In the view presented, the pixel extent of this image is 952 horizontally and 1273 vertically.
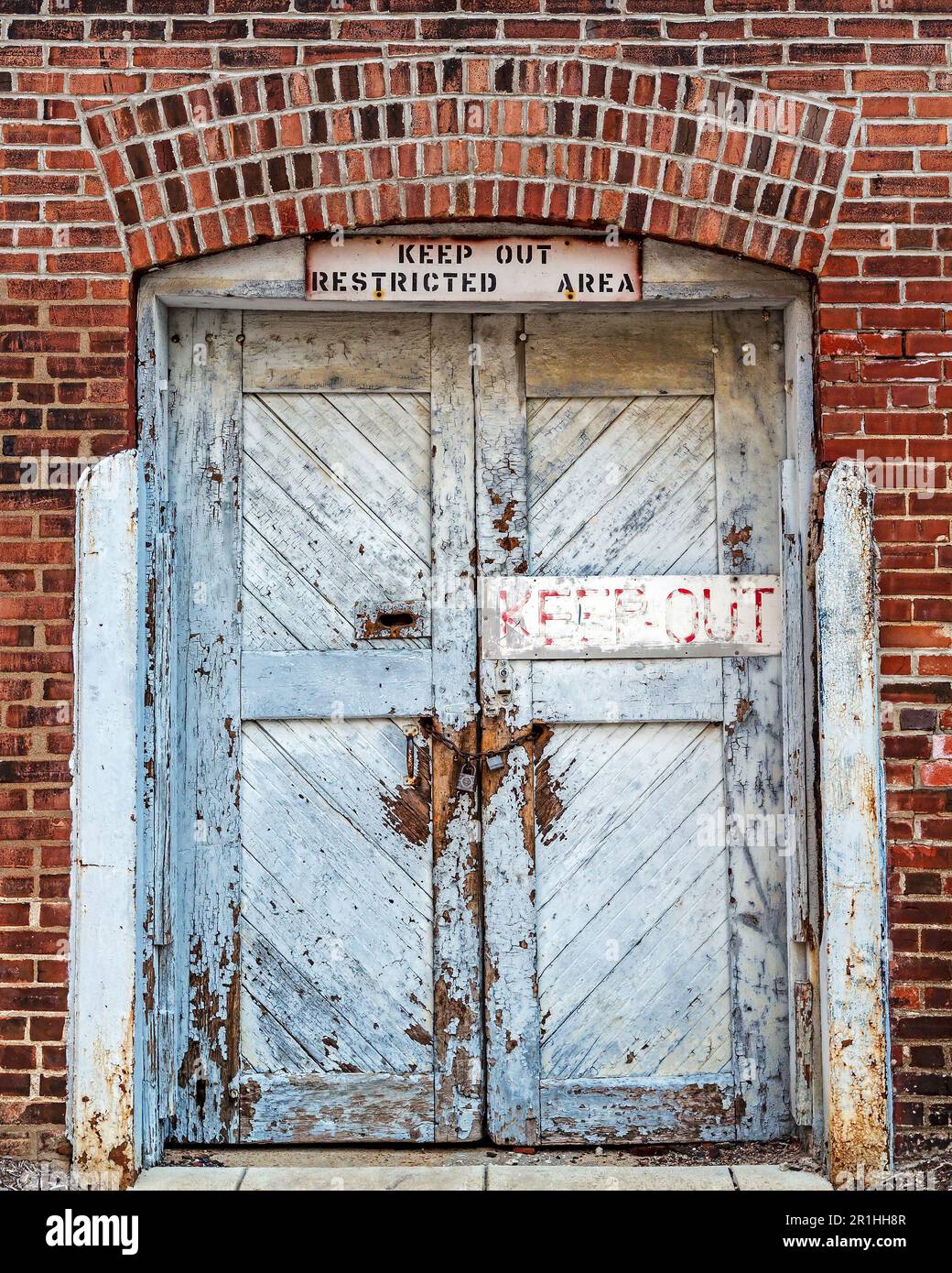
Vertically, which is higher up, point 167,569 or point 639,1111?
point 167,569

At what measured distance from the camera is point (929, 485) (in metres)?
3.48

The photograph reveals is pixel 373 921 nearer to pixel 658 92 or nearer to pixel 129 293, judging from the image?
pixel 129 293

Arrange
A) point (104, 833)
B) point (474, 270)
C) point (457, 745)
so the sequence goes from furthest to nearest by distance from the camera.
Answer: point (457, 745) < point (474, 270) < point (104, 833)

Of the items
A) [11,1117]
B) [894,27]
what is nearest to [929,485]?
[894,27]

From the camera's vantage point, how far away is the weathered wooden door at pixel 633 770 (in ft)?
12.0

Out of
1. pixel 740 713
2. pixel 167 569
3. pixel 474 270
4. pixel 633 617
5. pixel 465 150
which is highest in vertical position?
pixel 465 150

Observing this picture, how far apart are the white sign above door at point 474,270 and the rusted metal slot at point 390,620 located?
0.99 meters

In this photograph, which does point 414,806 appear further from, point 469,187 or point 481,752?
point 469,187

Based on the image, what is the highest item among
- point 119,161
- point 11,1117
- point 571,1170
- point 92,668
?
point 119,161

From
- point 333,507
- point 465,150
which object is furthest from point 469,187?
point 333,507

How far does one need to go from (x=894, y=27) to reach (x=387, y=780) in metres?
2.88

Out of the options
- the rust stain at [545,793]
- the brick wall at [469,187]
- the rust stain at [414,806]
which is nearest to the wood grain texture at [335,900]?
the rust stain at [414,806]

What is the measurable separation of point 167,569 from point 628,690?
1558mm

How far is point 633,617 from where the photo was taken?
3.72 metres
